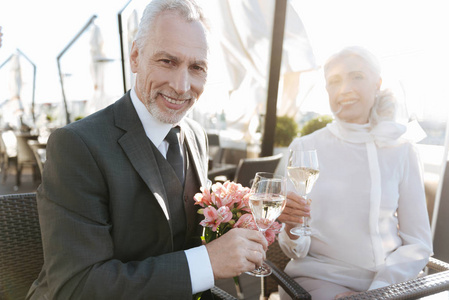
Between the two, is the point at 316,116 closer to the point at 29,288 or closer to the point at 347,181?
the point at 347,181

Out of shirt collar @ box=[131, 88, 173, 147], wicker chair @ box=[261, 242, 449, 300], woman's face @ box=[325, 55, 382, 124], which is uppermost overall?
woman's face @ box=[325, 55, 382, 124]

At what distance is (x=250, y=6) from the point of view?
5.86 m

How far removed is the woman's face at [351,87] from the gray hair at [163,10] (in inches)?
38.0

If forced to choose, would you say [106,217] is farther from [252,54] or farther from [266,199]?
[252,54]

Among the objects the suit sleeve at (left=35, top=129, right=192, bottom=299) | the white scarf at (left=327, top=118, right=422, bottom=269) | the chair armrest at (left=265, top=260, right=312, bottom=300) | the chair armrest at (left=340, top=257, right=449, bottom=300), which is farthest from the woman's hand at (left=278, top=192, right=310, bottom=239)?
the suit sleeve at (left=35, top=129, right=192, bottom=299)

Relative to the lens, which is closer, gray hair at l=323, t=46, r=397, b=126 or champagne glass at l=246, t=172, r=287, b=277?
champagne glass at l=246, t=172, r=287, b=277

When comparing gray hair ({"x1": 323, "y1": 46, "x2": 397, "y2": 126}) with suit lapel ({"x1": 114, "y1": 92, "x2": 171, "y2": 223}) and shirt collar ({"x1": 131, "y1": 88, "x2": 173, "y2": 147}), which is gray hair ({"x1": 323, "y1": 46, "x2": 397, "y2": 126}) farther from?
suit lapel ({"x1": 114, "y1": 92, "x2": 171, "y2": 223})

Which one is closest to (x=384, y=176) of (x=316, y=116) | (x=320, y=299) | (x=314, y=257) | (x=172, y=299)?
(x=314, y=257)

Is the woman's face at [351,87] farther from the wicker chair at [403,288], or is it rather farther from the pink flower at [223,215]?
the pink flower at [223,215]

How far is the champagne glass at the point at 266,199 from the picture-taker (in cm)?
108

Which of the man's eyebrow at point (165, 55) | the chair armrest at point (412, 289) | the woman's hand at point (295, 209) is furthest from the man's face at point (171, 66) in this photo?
the chair armrest at point (412, 289)

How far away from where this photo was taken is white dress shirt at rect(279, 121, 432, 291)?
167 cm

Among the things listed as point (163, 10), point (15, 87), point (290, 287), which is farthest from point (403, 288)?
point (15, 87)

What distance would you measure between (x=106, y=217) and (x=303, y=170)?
87cm
